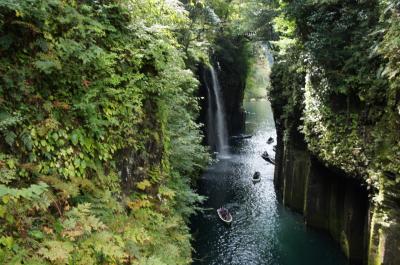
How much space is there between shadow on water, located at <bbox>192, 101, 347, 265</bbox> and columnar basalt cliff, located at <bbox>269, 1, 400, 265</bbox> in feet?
3.35

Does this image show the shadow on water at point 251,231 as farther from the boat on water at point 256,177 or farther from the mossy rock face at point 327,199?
the mossy rock face at point 327,199

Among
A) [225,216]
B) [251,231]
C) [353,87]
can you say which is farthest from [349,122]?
[225,216]

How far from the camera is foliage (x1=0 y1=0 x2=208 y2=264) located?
4.82 metres

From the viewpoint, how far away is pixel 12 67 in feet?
17.8

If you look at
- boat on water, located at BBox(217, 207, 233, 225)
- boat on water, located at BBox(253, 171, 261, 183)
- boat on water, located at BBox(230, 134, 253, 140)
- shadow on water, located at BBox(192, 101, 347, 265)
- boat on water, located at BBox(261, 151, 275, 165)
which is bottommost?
shadow on water, located at BBox(192, 101, 347, 265)

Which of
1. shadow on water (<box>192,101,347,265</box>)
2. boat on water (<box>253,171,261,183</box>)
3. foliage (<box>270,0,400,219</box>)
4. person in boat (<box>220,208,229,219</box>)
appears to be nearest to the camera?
foliage (<box>270,0,400,219</box>)

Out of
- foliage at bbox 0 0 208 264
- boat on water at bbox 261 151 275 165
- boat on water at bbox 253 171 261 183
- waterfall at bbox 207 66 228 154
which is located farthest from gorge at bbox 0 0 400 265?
waterfall at bbox 207 66 228 154

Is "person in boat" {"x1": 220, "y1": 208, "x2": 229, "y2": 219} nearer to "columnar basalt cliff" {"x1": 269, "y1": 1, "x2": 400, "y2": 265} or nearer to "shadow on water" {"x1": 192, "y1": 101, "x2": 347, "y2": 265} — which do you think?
"shadow on water" {"x1": 192, "y1": 101, "x2": 347, "y2": 265}

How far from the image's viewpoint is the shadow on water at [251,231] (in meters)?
16.1

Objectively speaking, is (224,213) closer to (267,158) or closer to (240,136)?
(267,158)

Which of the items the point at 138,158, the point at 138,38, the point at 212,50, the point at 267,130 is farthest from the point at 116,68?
the point at 267,130

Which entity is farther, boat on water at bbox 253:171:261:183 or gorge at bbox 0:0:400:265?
boat on water at bbox 253:171:261:183

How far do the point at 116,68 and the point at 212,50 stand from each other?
28.3m

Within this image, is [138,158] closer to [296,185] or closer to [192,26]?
[296,185]
